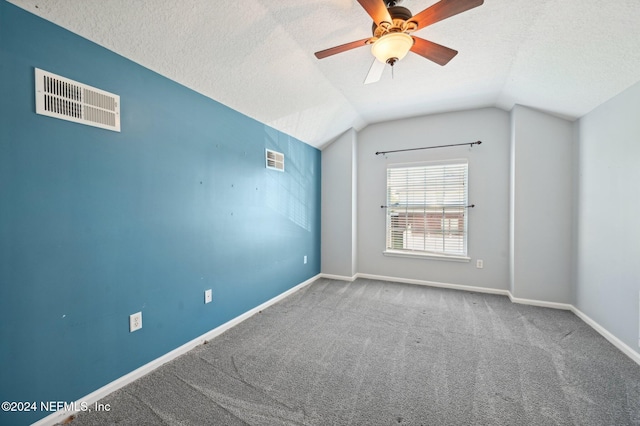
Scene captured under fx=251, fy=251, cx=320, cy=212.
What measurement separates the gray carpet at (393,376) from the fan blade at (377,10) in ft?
7.62

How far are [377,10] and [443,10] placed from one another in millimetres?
354

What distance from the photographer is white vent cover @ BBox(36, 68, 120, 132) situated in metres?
1.40

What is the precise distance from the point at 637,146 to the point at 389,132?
267 cm

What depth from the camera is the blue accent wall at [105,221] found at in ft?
4.33

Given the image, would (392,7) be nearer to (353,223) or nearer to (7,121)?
(7,121)

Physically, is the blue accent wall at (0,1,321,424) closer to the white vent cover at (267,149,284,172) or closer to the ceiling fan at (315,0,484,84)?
the white vent cover at (267,149,284,172)


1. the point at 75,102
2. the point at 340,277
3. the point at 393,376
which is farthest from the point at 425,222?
the point at 75,102

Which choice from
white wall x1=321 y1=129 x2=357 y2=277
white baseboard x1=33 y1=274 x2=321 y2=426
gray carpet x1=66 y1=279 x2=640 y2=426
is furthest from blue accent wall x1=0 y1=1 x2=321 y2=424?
white wall x1=321 y1=129 x2=357 y2=277

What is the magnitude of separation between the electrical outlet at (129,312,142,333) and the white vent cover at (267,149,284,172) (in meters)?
1.99

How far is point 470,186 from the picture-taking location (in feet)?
12.1

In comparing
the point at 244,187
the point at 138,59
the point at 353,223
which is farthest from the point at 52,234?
the point at 353,223

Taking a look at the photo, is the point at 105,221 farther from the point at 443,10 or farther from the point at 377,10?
the point at 443,10

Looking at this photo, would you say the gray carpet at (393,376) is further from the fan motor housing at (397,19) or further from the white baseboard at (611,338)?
the fan motor housing at (397,19)

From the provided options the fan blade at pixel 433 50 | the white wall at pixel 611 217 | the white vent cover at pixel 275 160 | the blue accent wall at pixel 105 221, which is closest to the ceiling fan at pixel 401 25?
the fan blade at pixel 433 50
